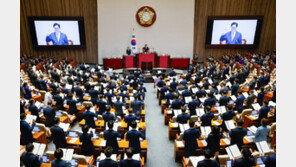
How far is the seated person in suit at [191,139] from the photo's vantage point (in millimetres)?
4680

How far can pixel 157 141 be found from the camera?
6590mm

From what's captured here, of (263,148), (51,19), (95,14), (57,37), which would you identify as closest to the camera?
(263,148)

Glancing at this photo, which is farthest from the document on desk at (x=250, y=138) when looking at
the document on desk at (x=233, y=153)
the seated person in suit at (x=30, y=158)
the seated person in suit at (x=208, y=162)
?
the seated person in suit at (x=30, y=158)

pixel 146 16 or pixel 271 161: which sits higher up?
pixel 146 16

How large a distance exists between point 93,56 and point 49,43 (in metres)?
3.64

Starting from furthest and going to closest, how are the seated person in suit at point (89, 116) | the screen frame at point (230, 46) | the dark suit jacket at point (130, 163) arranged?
1. the screen frame at point (230, 46)
2. the seated person in suit at point (89, 116)
3. the dark suit jacket at point (130, 163)

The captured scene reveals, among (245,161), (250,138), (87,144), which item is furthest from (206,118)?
(87,144)

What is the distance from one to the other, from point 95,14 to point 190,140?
1490 centimetres

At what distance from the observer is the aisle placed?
5.61 m

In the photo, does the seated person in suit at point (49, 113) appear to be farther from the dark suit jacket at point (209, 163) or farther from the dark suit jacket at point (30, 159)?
the dark suit jacket at point (209, 163)

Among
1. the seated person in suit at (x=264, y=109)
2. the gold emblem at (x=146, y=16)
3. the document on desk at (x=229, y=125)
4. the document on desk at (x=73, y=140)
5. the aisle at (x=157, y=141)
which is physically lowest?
the aisle at (x=157, y=141)

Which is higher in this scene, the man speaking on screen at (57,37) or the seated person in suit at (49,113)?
the man speaking on screen at (57,37)

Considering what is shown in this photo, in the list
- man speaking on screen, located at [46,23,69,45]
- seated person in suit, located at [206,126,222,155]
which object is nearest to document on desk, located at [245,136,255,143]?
seated person in suit, located at [206,126,222,155]

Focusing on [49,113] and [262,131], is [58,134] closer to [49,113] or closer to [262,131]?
[49,113]
